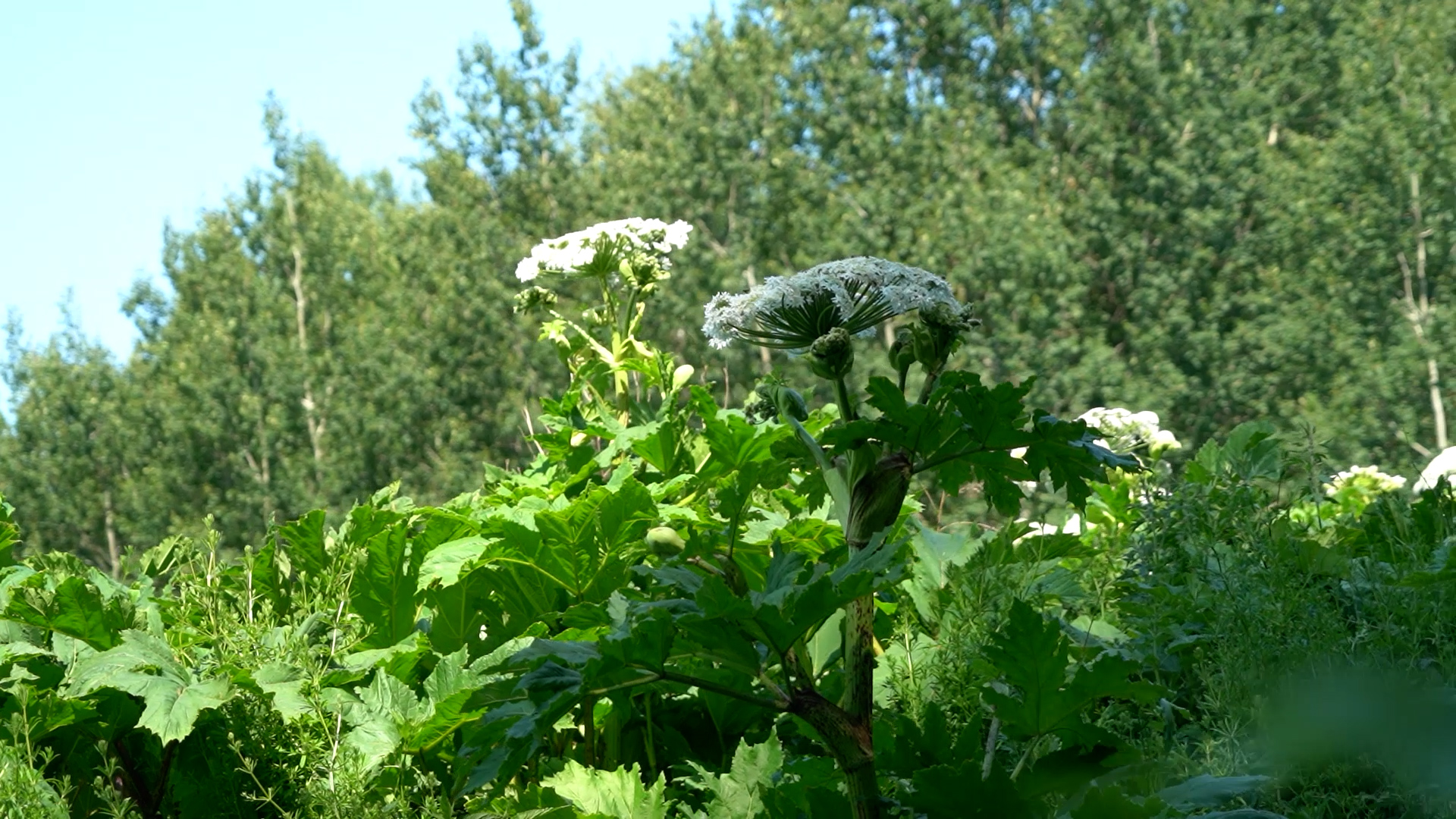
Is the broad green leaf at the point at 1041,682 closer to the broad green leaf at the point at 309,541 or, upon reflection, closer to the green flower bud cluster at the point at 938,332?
the green flower bud cluster at the point at 938,332

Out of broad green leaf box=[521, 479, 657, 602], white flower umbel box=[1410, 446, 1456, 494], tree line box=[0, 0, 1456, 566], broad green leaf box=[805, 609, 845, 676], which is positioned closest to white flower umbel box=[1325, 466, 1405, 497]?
white flower umbel box=[1410, 446, 1456, 494]

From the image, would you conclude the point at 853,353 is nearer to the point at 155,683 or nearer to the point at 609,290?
the point at 155,683

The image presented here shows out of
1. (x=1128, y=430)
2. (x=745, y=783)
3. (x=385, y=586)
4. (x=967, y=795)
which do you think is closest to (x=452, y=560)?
(x=385, y=586)

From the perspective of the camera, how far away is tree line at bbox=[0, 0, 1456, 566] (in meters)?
22.1

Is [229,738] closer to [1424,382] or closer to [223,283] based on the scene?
[1424,382]

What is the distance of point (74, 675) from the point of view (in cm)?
215

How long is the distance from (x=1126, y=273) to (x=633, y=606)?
22.7 m

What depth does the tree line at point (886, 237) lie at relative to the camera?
2211 centimetres

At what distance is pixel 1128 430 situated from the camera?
385 cm

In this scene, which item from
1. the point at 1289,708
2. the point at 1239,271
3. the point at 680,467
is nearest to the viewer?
the point at 1289,708

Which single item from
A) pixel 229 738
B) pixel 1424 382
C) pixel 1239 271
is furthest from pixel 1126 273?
pixel 229 738

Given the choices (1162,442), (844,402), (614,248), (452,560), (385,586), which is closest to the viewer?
(844,402)

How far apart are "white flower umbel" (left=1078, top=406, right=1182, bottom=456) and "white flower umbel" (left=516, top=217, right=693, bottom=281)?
44.9 inches

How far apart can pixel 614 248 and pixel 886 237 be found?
20.0 metres
